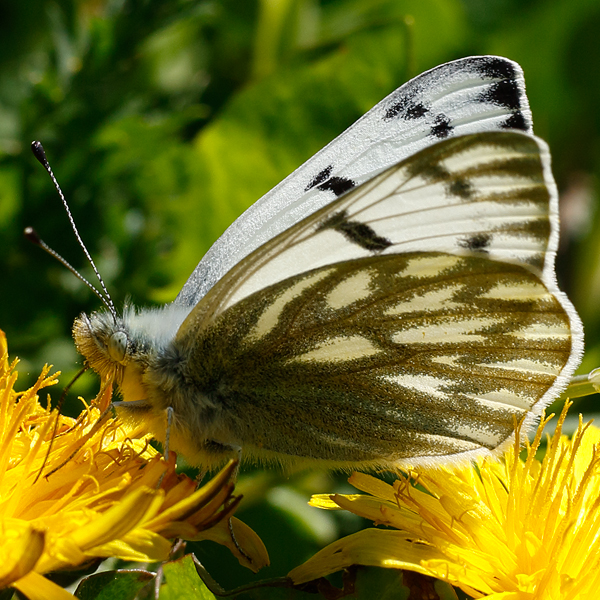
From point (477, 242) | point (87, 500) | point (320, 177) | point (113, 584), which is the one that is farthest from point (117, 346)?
point (477, 242)

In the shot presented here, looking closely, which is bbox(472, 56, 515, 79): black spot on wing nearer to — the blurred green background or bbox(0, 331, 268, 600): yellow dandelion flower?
the blurred green background

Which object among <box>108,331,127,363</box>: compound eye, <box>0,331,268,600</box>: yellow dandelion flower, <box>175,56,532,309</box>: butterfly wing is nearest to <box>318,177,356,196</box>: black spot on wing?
<box>175,56,532,309</box>: butterfly wing

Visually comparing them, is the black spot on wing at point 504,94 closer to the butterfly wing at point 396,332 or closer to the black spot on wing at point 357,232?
the butterfly wing at point 396,332

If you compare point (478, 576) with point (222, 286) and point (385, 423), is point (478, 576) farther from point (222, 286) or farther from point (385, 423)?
point (222, 286)

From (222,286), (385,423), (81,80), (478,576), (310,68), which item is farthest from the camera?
(310,68)

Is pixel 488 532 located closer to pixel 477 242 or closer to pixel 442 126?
pixel 477 242

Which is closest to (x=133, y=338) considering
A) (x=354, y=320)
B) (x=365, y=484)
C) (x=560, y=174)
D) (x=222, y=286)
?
(x=222, y=286)
